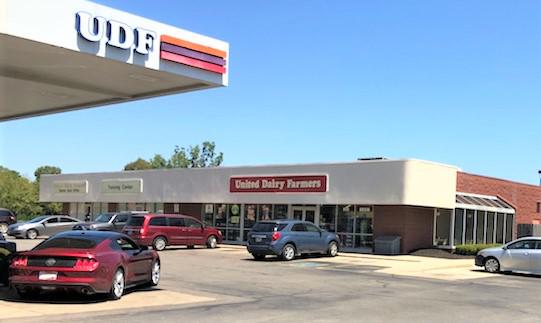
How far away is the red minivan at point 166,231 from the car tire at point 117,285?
14800 millimetres

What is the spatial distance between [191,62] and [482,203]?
2390 cm

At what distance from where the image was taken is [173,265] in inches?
853

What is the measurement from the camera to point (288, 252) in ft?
84.1

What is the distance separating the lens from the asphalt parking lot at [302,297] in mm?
11344

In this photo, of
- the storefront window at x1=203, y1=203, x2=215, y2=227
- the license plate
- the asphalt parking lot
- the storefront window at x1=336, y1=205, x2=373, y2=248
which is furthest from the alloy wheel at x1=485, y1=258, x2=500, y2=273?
the storefront window at x1=203, y1=203, x2=215, y2=227

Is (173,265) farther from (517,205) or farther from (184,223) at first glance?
(517,205)

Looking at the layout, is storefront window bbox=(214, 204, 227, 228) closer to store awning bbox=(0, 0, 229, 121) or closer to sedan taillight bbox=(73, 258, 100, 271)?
store awning bbox=(0, 0, 229, 121)

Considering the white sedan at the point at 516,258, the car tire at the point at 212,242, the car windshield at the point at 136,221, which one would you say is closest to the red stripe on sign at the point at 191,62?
the white sedan at the point at 516,258

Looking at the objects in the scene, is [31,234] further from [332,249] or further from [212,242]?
[332,249]

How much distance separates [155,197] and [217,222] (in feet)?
16.3

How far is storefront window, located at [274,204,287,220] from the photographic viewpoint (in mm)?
34938

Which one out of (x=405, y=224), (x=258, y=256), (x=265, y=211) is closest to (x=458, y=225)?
(x=405, y=224)

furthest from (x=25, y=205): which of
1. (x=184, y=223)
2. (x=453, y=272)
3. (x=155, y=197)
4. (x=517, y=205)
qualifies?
(x=453, y=272)

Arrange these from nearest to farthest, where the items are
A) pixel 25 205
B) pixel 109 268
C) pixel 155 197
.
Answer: pixel 109 268, pixel 155 197, pixel 25 205
